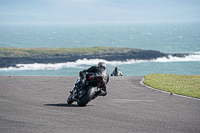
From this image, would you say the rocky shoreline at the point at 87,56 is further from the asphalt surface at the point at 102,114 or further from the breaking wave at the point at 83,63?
the asphalt surface at the point at 102,114

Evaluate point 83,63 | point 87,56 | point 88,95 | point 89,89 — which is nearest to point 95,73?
point 89,89

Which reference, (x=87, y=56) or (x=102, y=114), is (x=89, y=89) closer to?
(x=102, y=114)

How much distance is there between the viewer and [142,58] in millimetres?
102000

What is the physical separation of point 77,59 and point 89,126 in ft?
292

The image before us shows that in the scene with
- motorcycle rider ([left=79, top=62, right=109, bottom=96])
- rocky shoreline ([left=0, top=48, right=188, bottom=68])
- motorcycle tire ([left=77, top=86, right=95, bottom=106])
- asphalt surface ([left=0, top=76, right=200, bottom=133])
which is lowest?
asphalt surface ([left=0, top=76, right=200, bottom=133])

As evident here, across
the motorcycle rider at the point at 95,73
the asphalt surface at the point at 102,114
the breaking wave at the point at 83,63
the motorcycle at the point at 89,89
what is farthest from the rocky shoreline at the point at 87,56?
the motorcycle at the point at 89,89

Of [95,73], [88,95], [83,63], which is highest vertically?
[95,73]

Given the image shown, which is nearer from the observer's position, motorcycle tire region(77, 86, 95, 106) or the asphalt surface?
the asphalt surface

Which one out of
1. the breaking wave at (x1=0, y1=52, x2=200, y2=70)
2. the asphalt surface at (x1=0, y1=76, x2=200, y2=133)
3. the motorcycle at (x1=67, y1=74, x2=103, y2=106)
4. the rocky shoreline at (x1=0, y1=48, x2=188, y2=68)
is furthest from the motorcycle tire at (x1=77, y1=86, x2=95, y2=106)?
the rocky shoreline at (x1=0, y1=48, x2=188, y2=68)

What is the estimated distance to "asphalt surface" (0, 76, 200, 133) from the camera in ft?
32.5

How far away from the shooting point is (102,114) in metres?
11.7

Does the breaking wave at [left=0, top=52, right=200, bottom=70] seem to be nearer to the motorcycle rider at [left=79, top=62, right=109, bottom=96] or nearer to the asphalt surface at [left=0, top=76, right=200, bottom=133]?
the asphalt surface at [left=0, top=76, right=200, bottom=133]

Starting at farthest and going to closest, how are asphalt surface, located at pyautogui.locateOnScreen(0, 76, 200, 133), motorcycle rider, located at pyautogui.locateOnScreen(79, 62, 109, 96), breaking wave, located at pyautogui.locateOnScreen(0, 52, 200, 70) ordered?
breaking wave, located at pyautogui.locateOnScreen(0, 52, 200, 70) → motorcycle rider, located at pyautogui.locateOnScreen(79, 62, 109, 96) → asphalt surface, located at pyautogui.locateOnScreen(0, 76, 200, 133)

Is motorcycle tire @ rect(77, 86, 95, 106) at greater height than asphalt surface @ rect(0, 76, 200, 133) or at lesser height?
greater
